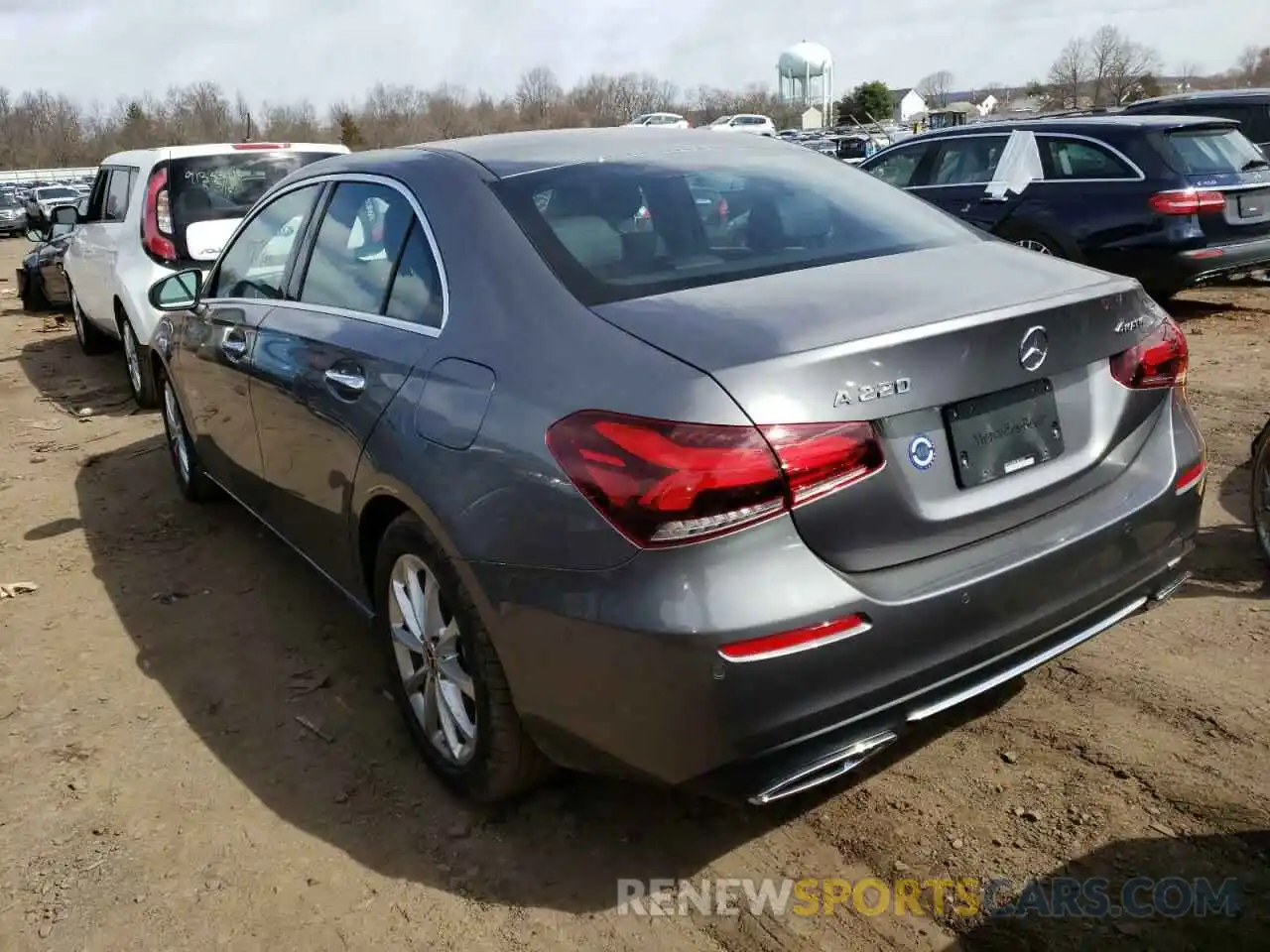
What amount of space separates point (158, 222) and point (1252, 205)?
8414 millimetres

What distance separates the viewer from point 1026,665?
2.55 metres

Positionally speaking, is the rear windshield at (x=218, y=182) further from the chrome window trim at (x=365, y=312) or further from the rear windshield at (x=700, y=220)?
the rear windshield at (x=700, y=220)

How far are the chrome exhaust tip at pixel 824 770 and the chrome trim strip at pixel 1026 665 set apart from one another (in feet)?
0.33

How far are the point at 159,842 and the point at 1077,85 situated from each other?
78268mm

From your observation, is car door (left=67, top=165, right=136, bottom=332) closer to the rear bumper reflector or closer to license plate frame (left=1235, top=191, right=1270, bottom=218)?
the rear bumper reflector

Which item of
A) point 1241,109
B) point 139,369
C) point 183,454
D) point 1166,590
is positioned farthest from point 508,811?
point 1241,109

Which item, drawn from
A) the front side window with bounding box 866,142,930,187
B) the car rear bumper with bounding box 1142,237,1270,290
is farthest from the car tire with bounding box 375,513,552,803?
the front side window with bounding box 866,142,930,187

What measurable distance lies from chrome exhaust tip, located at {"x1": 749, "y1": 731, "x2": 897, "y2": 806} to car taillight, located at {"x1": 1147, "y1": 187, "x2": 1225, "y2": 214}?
7.56 metres

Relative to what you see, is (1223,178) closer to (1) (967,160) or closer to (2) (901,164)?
(1) (967,160)

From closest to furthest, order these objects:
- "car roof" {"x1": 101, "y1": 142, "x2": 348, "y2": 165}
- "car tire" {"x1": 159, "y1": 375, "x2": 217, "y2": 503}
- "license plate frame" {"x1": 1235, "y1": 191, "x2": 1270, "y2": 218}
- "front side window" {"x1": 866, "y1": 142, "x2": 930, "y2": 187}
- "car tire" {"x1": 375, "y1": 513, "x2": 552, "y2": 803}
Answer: "car tire" {"x1": 375, "y1": 513, "x2": 552, "y2": 803}
"car tire" {"x1": 159, "y1": 375, "x2": 217, "y2": 503}
"car roof" {"x1": 101, "y1": 142, "x2": 348, "y2": 165}
"license plate frame" {"x1": 1235, "y1": 191, "x2": 1270, "y2": 218}
"front side window" {"x1": 866, "y1": 142, "x2": 930, "y2": 187}

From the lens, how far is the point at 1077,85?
7038 centimetres

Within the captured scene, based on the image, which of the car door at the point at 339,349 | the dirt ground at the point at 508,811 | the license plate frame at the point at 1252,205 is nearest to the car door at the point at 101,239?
the dirt ground at the point at 508,811

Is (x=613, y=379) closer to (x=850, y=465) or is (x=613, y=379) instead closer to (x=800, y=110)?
(x=850, y=465)

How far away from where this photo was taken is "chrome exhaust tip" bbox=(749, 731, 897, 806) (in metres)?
2.29
